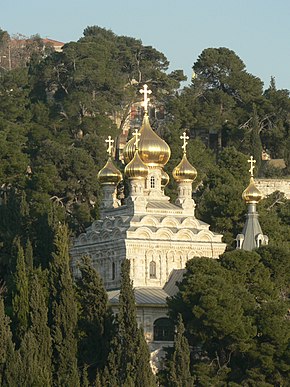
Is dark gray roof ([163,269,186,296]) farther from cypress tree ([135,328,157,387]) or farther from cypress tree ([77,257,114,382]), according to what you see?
cypress tree ([135,328,157,387])

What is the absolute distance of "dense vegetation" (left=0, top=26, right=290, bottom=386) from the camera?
57.6 m

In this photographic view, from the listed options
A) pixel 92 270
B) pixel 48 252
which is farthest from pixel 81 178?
pixel 92 270

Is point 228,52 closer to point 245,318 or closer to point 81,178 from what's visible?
point 81,178

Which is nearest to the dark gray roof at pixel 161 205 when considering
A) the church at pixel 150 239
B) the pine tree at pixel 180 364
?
the church at pixel 150 239

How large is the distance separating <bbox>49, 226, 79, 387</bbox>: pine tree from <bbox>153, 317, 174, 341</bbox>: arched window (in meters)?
4.28

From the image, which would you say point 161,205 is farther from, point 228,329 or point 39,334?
point 39,334

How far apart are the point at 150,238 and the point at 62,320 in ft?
26.0

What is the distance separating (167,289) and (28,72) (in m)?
34.4

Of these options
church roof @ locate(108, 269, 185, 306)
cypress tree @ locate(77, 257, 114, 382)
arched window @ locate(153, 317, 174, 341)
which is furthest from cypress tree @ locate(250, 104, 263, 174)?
cypress tree @ locate(77, 257, 114, 382)

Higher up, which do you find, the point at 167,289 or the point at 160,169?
the point at 160,169

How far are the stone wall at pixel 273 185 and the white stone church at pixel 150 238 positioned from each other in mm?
14759

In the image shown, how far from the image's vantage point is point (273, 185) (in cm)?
8475

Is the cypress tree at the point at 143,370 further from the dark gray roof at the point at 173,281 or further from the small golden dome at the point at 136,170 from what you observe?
the small golden dome at the point at 136,170

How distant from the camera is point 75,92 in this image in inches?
3622
